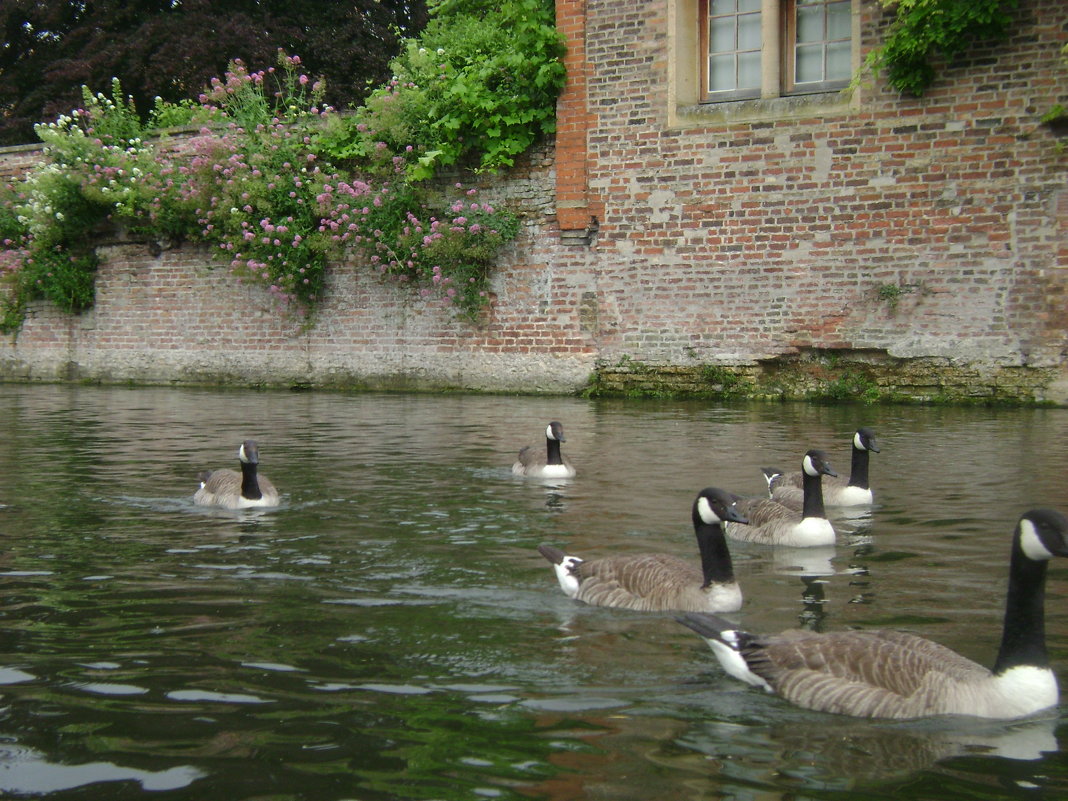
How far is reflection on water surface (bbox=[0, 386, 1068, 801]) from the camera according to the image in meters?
3.62

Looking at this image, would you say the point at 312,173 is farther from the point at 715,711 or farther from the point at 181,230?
the point at 715,711

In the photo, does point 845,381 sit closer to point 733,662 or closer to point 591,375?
point 591,375

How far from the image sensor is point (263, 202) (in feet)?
66.0

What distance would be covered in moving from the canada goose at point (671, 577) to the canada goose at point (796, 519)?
137 cm

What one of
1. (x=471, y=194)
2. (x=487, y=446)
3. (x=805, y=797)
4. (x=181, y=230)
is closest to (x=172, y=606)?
(x=805, y=797)

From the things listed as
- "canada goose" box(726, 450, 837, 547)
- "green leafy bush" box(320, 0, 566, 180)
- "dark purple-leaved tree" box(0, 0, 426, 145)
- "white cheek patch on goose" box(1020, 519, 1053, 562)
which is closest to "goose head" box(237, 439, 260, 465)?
"canada goose" box(726, 450, 837, 547)

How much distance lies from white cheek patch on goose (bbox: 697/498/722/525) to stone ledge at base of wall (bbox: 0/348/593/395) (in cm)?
1238

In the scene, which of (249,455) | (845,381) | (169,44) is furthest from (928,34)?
(169,44)

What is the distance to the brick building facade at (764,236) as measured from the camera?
49.5ft

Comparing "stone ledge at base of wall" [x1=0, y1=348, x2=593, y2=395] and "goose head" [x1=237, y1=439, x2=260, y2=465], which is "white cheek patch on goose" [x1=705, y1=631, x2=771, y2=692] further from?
"stone ledge at base of wall" [x1=0, y1=348, x2=593, y2=395]

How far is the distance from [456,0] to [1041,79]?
10354 millimetres

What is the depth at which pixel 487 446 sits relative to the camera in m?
12.0

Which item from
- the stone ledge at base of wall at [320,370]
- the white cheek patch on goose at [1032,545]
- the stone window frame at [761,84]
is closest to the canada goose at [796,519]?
the white cheek patch on goose at [1032,545]

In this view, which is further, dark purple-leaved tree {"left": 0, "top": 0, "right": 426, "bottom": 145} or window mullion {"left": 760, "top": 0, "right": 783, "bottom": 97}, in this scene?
dark purple-leaved tree {"left": 0, "top": 0, "right": 426, "bottom": 145}
